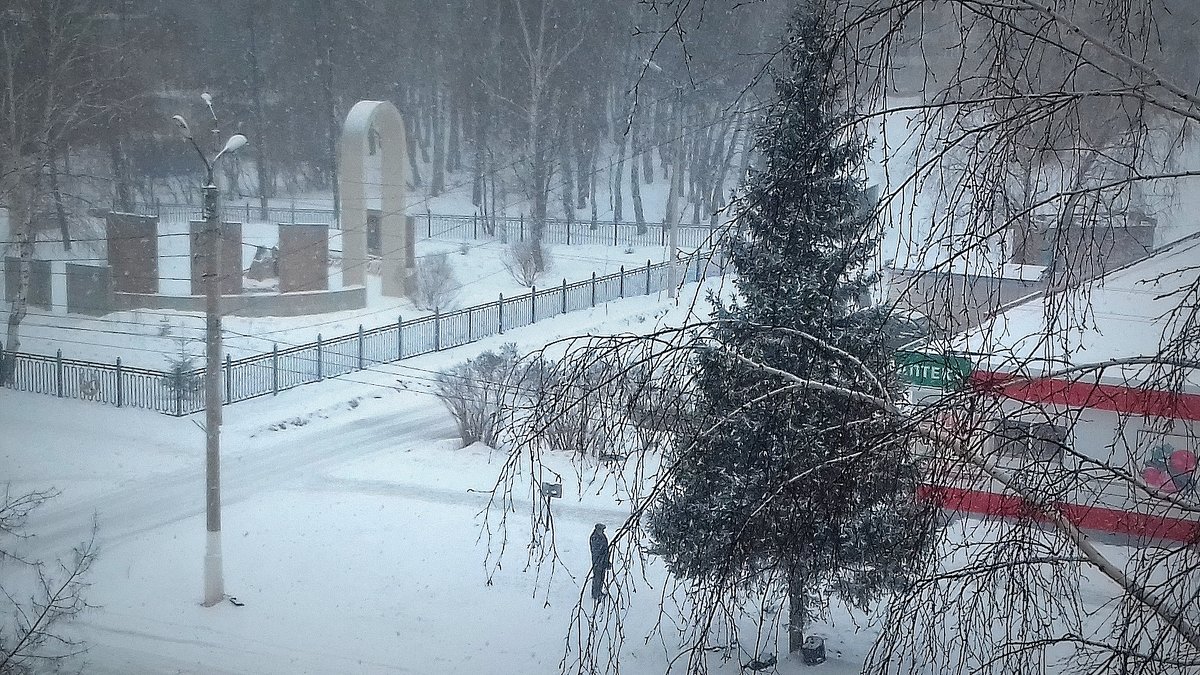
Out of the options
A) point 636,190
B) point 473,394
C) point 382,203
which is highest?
point 636,190

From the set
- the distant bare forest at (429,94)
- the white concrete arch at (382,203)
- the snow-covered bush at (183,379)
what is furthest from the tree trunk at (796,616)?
the distant bare forest at (429,94)

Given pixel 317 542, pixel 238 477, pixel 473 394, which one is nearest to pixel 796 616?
pixel 317 542

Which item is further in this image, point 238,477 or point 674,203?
point 674,203

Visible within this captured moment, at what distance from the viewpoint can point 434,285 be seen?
55.6 feet

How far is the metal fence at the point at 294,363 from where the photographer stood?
1225 cm

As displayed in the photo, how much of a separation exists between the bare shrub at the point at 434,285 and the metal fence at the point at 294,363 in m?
1.05

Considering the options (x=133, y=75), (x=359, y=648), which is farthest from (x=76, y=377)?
(x=359, y=648)

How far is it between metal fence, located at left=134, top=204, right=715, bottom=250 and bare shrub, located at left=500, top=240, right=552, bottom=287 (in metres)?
1.40

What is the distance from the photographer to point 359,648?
6.91 metres

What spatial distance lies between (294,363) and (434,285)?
13.5 ft

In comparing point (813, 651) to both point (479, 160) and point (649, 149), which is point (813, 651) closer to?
point (649, 149)

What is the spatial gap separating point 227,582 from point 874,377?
7.49 metres

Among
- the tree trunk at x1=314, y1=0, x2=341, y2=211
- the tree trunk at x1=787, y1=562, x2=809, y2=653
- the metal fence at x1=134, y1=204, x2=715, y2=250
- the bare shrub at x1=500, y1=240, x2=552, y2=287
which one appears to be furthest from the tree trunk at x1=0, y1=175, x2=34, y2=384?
the tree trunk at x1=314, y1=0, x2=341, y2=211

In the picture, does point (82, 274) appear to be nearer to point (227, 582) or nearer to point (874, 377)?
point (227, 582)
